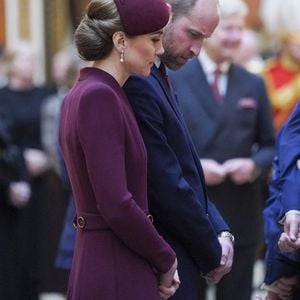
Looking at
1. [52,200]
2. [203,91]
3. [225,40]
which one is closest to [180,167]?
[203,91]

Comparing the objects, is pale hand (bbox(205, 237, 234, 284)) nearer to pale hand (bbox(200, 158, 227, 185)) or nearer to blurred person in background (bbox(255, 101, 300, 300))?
blurred person in background (bbox(255, 101, 300, 300))

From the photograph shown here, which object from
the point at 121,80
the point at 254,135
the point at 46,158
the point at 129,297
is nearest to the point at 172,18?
the point at 121,80

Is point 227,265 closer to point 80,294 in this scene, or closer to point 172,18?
point 80,294

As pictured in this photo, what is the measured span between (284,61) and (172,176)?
4312 mm

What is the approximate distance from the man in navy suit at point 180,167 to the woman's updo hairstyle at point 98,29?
0.70ft

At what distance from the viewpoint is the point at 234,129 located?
670cm

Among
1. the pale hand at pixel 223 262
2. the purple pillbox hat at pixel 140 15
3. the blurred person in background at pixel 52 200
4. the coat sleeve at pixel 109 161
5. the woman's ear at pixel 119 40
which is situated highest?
the purple pillbox hat at pixel 140 15

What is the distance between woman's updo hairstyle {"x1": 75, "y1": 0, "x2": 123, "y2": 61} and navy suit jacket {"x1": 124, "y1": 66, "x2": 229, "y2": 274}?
212 mm

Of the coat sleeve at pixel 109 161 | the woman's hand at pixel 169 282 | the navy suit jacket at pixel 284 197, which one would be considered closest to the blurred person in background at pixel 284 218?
the navy suit jacket at pixel 284 197

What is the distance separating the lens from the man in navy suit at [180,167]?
14.1 ft

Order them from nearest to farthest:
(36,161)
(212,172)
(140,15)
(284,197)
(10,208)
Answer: (140,15) < (284,197) < (212,172) < (10,208) < (36,161)

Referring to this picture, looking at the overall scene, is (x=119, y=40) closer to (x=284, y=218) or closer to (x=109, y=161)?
(x=109, y=161)

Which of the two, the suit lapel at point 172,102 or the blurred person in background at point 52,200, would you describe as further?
the blurred person in background at point 52,200

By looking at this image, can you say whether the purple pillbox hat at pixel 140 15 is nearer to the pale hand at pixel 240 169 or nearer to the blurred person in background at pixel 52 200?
the pale hand at pixel 240 169
